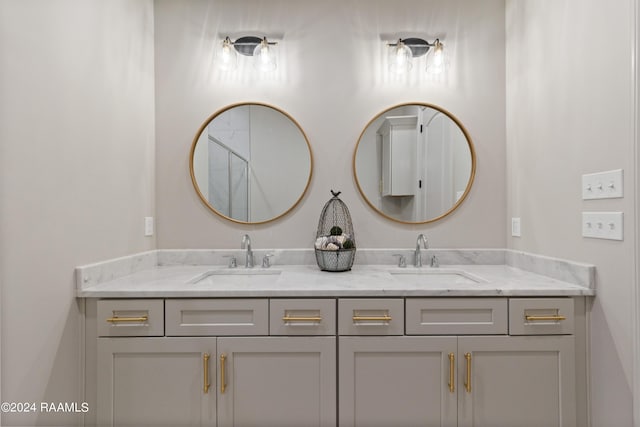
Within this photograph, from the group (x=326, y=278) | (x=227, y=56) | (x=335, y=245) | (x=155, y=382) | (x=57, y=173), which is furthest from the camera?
(x=227, y=56)

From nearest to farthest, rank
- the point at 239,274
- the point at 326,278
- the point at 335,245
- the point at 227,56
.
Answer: the point at 326,278
the point at 335,245
the point at 239,274
the point at 227,56

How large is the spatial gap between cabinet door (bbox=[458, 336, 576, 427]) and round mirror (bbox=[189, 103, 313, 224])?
127 cm

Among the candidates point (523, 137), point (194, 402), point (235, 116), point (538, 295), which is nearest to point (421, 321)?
point (538, 295)

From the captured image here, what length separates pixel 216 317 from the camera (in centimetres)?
150

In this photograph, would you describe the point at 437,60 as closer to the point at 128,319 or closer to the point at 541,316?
the point at 541,316

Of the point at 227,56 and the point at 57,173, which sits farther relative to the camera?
the point at 227,56

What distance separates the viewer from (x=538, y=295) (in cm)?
149

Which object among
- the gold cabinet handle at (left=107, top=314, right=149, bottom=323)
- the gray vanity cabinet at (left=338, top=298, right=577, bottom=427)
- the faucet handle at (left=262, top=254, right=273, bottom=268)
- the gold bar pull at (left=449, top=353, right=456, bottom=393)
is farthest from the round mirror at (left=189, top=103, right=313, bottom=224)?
the gold bar pull at (left=449, top=353, right=456, bottom=393)

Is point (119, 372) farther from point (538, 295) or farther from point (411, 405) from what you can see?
point (538, 295)

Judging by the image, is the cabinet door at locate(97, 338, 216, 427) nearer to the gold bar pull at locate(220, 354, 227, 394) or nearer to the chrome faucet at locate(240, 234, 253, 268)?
the gold bar pull at locate(220, 354, 227, 394)

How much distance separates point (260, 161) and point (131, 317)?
1119mm

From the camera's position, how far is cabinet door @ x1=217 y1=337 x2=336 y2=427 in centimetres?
148

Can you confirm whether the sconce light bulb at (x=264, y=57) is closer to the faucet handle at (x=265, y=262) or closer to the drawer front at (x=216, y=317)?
the faucet handle at (x=265, y=262)

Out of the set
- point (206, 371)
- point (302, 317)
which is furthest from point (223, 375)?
point (302, 317)
